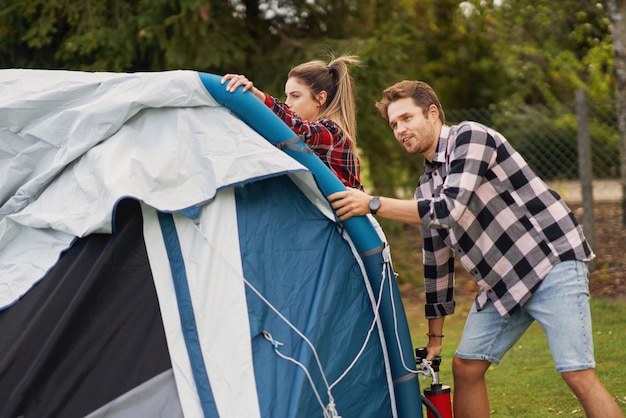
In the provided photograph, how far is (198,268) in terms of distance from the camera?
11.1ft

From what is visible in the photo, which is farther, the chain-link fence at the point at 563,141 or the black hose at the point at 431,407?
the chain-link fence at the point at 563,141

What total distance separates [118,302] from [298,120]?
1.05 meters

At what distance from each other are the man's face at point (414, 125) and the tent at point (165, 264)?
1.21ft

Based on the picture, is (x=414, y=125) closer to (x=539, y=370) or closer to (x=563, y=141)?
(x=539, y=370)

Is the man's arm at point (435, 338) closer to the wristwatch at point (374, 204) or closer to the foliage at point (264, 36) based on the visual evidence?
the wristwatch at point (374, 204)

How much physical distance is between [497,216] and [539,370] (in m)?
2.56

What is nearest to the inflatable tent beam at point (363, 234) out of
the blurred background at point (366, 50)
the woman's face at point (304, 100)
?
the woman's face at point (304, 100)

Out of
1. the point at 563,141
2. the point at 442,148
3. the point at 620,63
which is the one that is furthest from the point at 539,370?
the point at 563,141

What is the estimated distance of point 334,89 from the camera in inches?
164

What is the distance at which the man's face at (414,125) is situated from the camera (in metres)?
3.69

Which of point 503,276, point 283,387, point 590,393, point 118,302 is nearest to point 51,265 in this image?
point 118,302

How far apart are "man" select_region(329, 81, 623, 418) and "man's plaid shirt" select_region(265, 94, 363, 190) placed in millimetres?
307

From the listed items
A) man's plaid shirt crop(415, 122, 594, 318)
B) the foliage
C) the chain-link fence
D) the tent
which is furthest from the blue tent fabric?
the chain-link fence

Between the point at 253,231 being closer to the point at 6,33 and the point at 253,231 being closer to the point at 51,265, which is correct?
the point at 51,265
